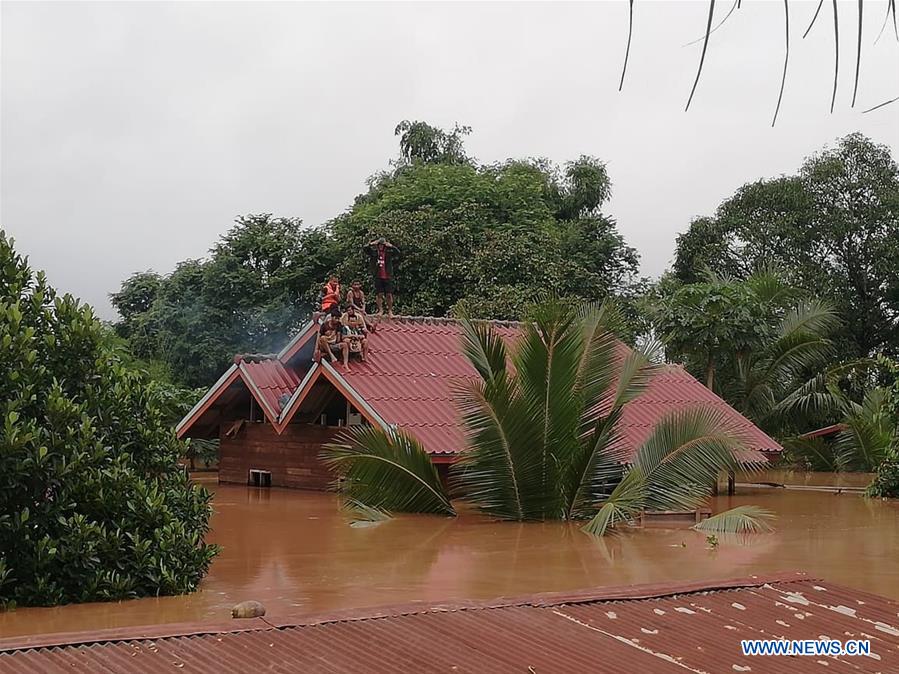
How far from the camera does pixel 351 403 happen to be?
55.0 feet

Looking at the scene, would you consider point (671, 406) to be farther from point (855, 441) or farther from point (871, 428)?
point (855, 441)

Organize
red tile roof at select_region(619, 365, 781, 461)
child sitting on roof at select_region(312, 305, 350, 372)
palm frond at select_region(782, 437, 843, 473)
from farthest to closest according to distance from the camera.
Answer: palm frond at select_region(782, 437, 843, 473) < red tile roof at select_region(619, 365, 781, 461) < child sitting on roof at select_region(312, 305, 350, 372)

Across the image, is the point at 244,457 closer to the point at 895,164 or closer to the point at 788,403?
the point at 788,403

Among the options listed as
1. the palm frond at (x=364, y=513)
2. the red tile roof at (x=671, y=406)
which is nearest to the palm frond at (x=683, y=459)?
the palm frond at (x=364, y=513)

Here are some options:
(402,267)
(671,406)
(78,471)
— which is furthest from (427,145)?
(78,471)

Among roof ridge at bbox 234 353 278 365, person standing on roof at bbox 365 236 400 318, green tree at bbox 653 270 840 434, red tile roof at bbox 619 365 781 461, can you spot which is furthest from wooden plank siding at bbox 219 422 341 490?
green tree at bbox 653 270 840 434

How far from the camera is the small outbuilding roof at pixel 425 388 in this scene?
53.3ft

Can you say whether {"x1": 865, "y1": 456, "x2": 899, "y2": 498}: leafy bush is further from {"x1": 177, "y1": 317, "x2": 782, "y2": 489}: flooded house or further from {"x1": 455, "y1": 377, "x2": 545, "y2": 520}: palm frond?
{"x1": 455, "y1": 377, "x2": 545, "y2": 520}: palm frond

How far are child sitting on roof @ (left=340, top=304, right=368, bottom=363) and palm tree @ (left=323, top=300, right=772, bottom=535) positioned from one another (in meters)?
3.89

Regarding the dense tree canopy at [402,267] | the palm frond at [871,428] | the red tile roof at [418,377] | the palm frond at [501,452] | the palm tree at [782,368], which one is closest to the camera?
the palm frond at [501,452]

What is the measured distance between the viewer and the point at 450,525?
13523 millimetres

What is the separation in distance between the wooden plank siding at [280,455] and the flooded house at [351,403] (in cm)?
2

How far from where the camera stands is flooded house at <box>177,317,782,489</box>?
1669 cm

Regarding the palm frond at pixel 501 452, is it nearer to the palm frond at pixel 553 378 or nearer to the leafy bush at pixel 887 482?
the palm frond at pixel 553 378
